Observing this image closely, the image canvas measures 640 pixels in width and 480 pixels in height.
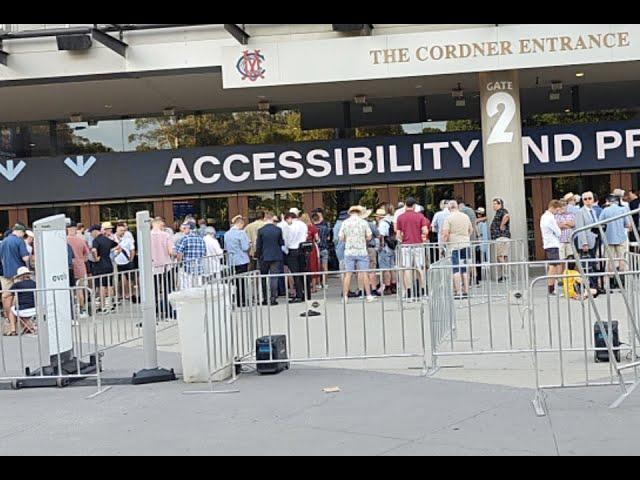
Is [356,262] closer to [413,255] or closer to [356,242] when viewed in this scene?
[356,242]

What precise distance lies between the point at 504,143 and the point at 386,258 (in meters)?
4.50

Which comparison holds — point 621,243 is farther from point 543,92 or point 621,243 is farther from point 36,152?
point 36,152

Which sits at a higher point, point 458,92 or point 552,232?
point 458,92

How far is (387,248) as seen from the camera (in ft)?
64.6

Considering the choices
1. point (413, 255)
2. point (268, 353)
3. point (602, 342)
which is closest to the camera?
point (602, 342)

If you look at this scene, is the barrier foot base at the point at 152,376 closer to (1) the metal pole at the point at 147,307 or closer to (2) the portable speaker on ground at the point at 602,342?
(1) the metal pole at the point at 147,307

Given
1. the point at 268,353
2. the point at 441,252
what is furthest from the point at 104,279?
the point at 268,353

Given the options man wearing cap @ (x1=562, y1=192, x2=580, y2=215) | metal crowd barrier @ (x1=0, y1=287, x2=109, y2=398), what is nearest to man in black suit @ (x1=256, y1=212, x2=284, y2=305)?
man wearing cap @ (x1=562, y1=192, x2=580, y2=215)

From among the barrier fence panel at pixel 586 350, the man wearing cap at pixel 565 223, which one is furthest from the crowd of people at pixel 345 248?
the barrier fence panel at pixel 586 350

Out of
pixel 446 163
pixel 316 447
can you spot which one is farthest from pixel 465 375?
pixel 446 163

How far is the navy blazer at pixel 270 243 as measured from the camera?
1862cm

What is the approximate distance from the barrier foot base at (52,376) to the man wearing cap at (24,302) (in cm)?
313

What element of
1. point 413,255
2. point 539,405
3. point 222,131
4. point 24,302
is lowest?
point 539,405
